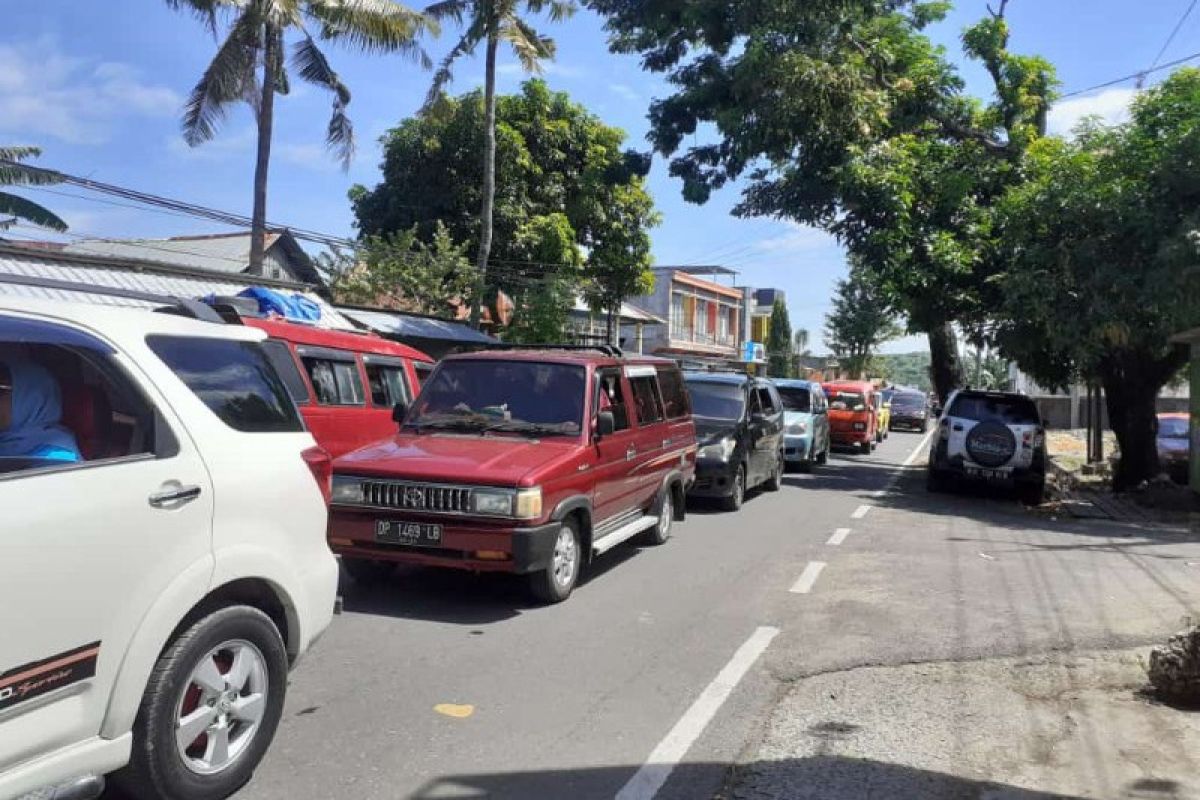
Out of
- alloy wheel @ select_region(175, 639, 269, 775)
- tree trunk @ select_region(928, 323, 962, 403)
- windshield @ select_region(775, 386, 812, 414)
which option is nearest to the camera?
alloy wheel @ select_region(175, 639, 269, 775)

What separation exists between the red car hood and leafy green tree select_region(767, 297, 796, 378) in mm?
64467

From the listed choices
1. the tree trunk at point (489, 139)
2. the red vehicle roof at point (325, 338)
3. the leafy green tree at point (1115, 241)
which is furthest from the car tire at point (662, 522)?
the tree trunk at point (489, 139)

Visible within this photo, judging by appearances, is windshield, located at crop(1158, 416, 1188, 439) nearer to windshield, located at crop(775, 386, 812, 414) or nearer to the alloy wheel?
windshield, located at crop(775, 386, 812, 414)

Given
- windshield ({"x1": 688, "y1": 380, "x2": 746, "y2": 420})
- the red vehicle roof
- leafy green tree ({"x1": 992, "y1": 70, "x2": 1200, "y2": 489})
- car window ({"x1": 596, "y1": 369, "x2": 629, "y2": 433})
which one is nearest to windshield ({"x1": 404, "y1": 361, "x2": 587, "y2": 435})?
car window ({"x1": 596, "y1": 369, "x2": 629, "y2": 433})

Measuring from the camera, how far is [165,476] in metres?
3.48

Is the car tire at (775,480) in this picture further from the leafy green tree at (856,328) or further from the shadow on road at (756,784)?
the leafy green tree at (856,328)

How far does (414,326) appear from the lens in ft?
72.8

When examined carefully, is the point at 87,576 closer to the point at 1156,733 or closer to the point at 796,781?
the point at 796,781

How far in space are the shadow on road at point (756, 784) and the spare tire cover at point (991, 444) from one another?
11563mm

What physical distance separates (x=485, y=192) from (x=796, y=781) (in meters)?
20.6

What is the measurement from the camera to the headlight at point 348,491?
690cm

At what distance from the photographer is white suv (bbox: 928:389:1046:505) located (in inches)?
596

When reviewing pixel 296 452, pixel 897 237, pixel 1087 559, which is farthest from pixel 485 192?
pixel 296 452

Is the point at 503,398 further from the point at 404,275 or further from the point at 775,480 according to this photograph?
the point at 404,275
